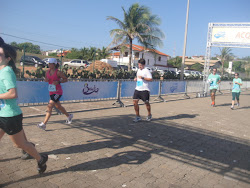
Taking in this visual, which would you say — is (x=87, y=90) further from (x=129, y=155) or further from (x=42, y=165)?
(x=42, y=165)

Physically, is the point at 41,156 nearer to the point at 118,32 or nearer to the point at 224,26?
the point at 224,26

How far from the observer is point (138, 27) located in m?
19.9

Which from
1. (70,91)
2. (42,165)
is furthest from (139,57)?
(42,165)

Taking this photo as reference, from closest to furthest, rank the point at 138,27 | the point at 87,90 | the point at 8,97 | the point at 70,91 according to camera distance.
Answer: the point at 8,97 → the point at 70,91 → the point at 87,90 → the point at 138,27

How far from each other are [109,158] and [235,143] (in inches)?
132

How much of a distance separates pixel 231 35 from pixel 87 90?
11.4 meters

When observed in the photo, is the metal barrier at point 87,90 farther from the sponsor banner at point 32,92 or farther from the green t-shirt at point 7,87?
the green t-shirt at point 7,87

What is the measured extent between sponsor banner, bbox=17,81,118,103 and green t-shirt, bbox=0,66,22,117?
12.7 feet

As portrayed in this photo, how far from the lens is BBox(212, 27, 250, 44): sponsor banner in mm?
14625

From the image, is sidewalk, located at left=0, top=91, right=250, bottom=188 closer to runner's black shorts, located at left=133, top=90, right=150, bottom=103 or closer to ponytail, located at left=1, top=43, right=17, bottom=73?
runner's black shorts, located at left=133, top=90, right=150, bottom=103

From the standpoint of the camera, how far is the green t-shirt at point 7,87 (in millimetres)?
2742

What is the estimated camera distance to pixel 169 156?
14.4ft

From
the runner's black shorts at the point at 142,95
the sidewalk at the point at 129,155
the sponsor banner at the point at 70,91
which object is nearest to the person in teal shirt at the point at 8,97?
the sidewalk at the point at 129,155

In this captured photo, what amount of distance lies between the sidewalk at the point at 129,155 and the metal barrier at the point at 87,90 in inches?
22.8
